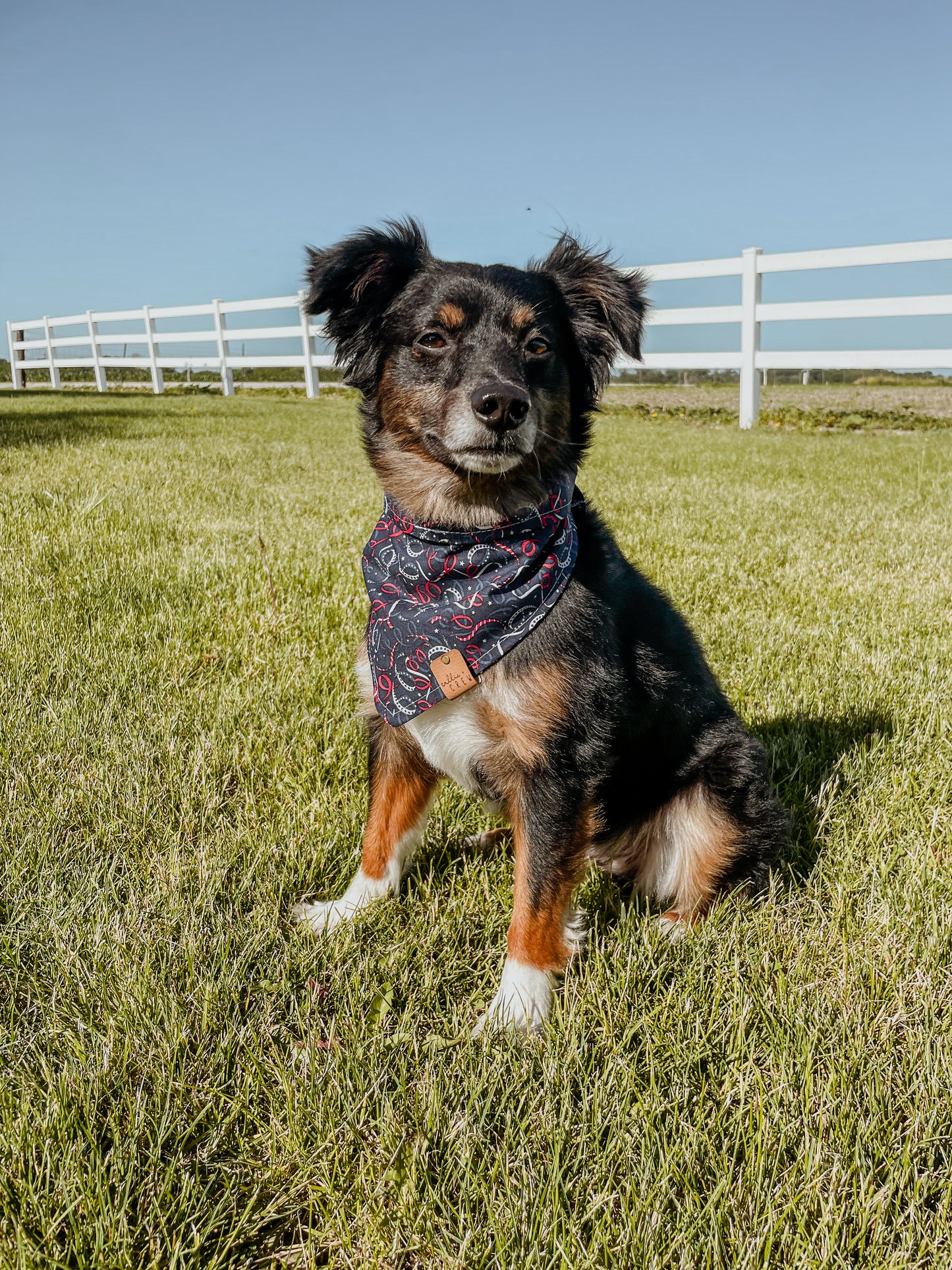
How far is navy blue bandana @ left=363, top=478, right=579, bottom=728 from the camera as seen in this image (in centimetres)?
227

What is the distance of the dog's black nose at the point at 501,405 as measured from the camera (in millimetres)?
2289

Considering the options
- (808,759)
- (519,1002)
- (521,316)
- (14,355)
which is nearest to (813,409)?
(808,759)

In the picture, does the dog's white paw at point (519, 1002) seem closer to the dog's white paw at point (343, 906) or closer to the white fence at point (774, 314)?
the dog's white paw at point (343, 906)

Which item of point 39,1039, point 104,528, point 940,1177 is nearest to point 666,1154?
point 940,1177

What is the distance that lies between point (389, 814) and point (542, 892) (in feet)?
Result: 2.07

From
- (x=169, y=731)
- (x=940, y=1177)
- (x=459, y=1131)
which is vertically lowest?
(x=940, y=1177)

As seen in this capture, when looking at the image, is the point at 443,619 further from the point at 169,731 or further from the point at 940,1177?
the point at 940,1177

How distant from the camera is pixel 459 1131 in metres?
1.63

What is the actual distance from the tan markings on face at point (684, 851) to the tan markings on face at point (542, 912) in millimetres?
487

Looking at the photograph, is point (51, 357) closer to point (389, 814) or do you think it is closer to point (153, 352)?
point (153, 352)

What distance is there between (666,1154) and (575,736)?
93cm

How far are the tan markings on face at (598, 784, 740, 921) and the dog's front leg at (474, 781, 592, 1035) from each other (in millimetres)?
493

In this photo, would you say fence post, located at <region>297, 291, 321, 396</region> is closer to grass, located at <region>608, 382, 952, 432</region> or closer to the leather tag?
grass, located at <region>608, 382, 952, 432</region>

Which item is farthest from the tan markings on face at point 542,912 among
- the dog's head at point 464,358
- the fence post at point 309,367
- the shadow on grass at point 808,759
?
the fence post at point 309,367
